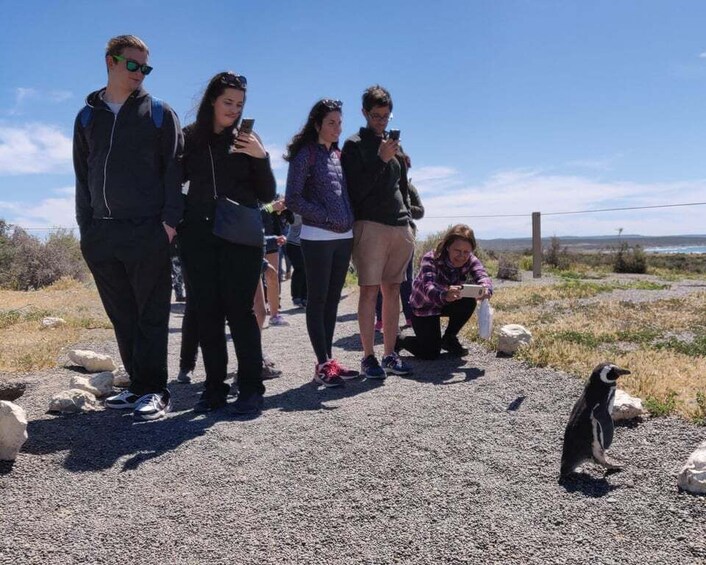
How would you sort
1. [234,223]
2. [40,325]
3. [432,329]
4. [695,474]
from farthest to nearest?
[40,325] → [432,329] → [234,223] → [695,474]

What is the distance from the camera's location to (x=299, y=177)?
4.00 metres

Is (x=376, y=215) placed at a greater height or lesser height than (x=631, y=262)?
greater

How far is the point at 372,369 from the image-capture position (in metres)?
4.35

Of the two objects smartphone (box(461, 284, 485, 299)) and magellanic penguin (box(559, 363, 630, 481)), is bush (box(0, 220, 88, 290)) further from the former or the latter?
magellanic penguin (box(559, 363, 630, 481))

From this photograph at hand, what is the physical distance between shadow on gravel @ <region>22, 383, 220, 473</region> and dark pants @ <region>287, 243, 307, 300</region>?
4497 millimetres

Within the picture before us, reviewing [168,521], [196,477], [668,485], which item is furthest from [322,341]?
[668,485]

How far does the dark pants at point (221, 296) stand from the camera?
11.5ft

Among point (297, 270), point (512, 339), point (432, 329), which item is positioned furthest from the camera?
point (297, 270)

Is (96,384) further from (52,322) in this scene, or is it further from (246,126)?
(52,322)

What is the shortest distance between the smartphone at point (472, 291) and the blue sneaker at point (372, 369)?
2.79ft

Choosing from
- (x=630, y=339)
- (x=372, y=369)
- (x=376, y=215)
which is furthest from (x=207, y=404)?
(x=630, y=339)

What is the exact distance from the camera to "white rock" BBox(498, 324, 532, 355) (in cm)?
492

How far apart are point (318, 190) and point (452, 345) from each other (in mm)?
1826

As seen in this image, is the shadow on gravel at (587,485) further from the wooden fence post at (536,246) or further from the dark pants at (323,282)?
the wooden fence post at (536,246)
